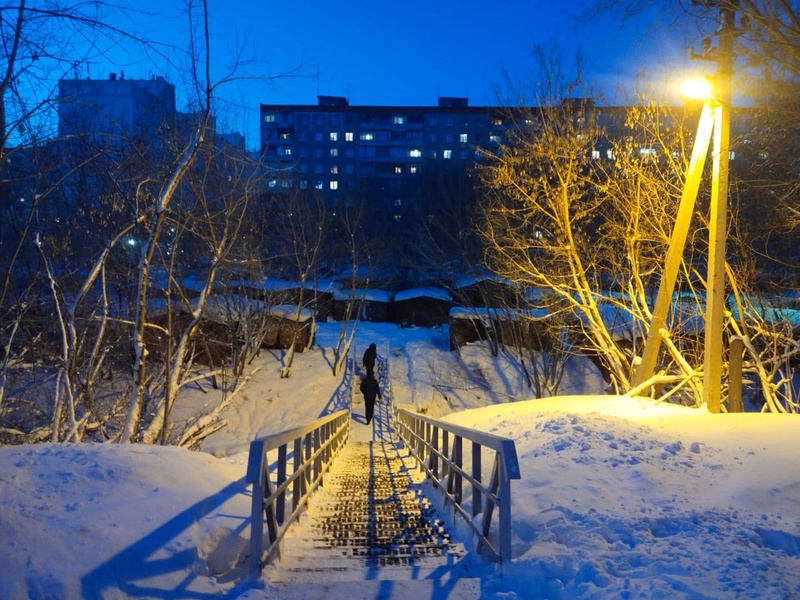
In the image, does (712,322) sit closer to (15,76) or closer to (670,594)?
(670,594)

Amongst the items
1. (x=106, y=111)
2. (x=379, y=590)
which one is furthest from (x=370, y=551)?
(x=106, y=111)

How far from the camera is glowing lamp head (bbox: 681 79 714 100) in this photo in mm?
9148

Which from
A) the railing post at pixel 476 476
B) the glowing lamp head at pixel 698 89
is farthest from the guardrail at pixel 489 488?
the glowing lamp head at pixel 698 89

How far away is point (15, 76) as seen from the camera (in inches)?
180

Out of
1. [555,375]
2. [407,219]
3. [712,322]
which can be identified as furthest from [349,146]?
[712,322]

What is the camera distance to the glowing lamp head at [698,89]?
9148 millimetres

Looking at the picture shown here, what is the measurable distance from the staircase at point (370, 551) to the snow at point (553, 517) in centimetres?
16

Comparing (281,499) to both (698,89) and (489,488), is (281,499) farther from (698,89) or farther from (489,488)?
(698,89)

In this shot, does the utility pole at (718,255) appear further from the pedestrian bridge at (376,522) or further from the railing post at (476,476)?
the railing post at (476,476)

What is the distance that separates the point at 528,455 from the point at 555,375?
18518mm

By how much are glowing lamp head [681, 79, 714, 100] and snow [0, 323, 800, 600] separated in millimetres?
5004

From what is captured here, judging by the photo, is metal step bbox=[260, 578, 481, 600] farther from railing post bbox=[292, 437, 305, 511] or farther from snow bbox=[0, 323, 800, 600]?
railing post bbox=[292, 437, 305, 511]

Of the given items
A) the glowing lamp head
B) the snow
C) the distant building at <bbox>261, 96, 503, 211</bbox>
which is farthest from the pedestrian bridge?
the distant building at <bbox>261, 96, 503, 211</bbox>

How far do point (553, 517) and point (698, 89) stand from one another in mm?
7769
